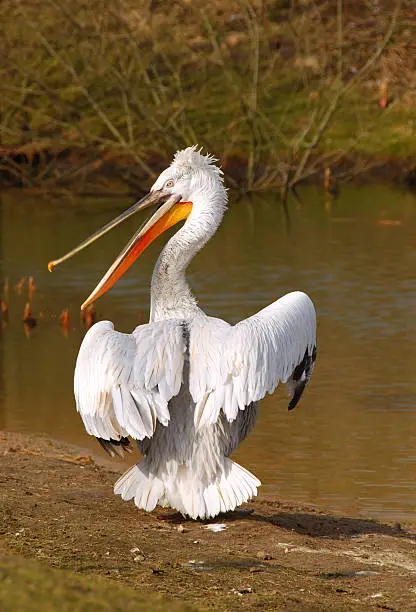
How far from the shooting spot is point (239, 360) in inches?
187

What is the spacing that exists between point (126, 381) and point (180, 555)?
71 centimetres

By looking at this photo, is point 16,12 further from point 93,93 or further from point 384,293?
point 384,293

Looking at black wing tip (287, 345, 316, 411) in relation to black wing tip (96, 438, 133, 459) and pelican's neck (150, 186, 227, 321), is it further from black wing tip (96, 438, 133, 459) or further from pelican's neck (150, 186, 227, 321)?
black wing tip (96, 438, 133, 459)

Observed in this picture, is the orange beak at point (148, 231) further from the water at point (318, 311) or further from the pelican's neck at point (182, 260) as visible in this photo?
the water at point (318, 311)

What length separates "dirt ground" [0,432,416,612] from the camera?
3.50 metres

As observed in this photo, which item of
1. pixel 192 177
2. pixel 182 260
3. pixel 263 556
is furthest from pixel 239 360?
pixel 192 177

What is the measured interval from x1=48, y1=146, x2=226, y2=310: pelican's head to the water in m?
1.41

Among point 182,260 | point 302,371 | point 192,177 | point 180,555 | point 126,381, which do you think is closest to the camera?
point 180,555

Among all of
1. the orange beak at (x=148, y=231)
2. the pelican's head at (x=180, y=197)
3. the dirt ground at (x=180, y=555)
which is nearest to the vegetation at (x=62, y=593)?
the dirt ground at (x=180, y=555)

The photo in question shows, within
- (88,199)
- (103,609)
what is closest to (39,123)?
(88,199)

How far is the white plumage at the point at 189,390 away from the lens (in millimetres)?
4715

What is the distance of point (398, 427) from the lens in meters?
7.34

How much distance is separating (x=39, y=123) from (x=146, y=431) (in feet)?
55.2

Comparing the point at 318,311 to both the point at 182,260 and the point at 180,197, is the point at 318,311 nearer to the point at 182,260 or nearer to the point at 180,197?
the point at 180,197
